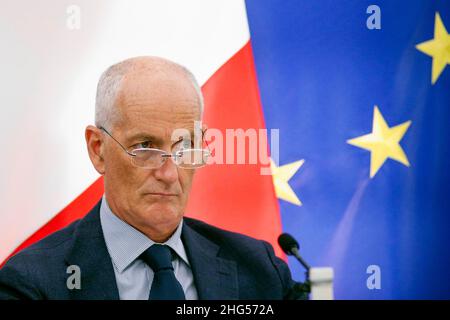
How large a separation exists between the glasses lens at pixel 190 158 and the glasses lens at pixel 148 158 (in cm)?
6

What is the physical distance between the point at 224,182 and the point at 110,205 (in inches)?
19.1

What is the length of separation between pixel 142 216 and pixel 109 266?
0.62 feet

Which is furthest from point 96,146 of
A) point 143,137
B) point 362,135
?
point 362,135

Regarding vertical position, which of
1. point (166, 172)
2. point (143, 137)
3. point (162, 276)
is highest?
point (143, 137)

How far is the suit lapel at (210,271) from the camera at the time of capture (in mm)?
2088

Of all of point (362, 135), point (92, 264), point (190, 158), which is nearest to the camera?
point (92, 264)

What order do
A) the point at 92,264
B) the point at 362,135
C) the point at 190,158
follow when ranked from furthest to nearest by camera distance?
the point at 362,135 < the point at 190,158 < the point at 92,264

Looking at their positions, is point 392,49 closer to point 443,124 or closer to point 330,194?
point 443,124

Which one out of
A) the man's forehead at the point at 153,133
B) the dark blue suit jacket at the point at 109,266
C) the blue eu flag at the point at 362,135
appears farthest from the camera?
the blue eu flag at the point at 362,135

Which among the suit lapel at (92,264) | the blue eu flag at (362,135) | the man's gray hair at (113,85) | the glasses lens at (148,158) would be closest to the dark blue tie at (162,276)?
the suit lapel at (92,264)

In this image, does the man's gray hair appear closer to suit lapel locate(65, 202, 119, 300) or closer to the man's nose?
the man's nose

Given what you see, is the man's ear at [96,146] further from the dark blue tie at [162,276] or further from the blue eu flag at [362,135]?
the blue eu flag at [362,135]

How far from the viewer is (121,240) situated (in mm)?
2051

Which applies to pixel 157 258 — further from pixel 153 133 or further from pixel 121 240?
pixel 153 133
